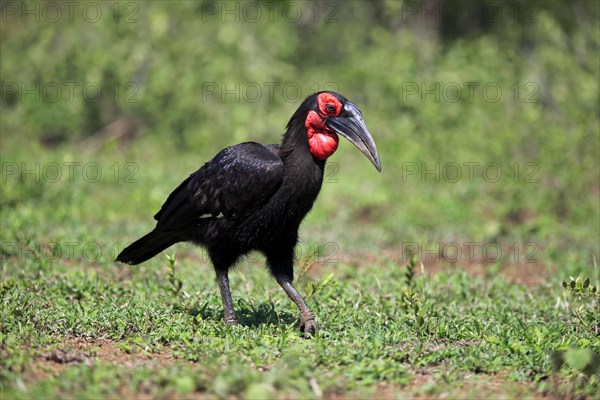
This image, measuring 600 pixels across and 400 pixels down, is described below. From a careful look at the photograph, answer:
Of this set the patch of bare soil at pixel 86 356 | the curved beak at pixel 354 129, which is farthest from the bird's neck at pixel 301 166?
the patch of bare soil at pixel 86 356

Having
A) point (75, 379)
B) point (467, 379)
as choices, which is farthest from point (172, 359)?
point (467, 379)

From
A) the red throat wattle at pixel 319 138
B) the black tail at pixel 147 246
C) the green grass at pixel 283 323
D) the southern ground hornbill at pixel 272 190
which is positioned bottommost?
the green grass at pixel 283 323

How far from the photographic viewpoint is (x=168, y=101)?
495 inches

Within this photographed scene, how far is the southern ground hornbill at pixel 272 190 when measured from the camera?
473 centimetres

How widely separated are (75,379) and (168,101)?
9.27m

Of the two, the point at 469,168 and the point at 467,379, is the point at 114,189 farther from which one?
the point at 467,379

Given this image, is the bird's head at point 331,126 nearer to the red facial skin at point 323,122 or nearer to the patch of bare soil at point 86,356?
the red facial skin at point 323,122

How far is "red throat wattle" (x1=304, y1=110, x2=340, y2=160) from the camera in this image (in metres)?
4.76

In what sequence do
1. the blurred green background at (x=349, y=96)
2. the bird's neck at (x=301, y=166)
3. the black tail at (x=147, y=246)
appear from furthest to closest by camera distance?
the blurred green background at (x=349, y=96)
the black tail at (x=147, y=246)
the bird's neck at (x=301, y=166)

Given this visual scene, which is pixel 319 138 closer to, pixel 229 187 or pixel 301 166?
pixel 301 166

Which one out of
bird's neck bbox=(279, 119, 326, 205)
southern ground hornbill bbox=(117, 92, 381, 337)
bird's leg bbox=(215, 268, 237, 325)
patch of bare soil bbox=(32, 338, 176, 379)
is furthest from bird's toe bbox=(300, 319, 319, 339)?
patch of bare soil bbox=(32, 338, 176, 379)

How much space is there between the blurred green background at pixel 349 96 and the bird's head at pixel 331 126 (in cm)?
294

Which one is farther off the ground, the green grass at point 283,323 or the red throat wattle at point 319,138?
the red throat wattle at point 319,138

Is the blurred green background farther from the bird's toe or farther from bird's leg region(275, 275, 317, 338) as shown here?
the bird's toe
